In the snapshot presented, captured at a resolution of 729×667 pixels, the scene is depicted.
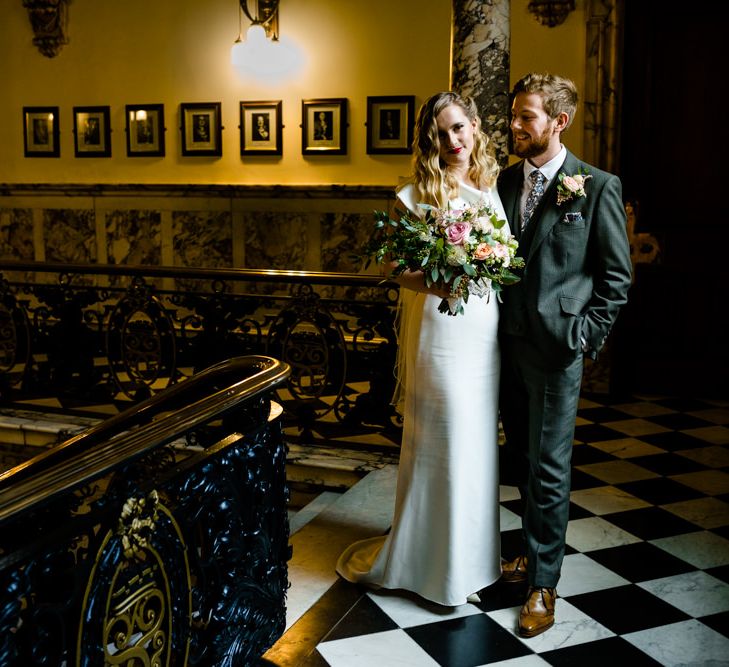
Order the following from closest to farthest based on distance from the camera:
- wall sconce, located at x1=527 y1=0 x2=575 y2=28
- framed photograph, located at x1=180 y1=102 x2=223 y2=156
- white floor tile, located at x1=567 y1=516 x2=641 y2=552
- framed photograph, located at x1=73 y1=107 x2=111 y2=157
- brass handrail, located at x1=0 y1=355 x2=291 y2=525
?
brass handrail, located at x1=0 y1=355 x2=291 y2=525 → white floor tile, located at x1=567 y1=516 x2=641 y2=552 → wall sconce, located at x1=527 y1=0 x2=575 y2=28 → framed photograph, located at x1=180 y1=102 x2=223 y2=156 → framed photograph, located at x1=73 y1=107 x2=111 y2=157

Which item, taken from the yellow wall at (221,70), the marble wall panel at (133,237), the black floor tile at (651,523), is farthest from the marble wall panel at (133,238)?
the black floor tile at (651,523)

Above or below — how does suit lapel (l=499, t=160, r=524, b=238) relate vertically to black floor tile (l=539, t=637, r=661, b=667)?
above

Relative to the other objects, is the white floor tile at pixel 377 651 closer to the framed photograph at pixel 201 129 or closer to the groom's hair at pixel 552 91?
the groom's hair at pixel 552 91

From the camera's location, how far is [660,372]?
284 inches

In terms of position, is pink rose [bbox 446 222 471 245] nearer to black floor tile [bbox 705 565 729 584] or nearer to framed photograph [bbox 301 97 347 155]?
black floor tile [bbox 705 565 729 584]

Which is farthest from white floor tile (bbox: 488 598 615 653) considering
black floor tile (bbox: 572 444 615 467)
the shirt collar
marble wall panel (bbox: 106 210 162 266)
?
marble wall panel (bbox: 106 210 162 266)

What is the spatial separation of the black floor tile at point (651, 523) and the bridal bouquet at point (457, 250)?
74.4 inches

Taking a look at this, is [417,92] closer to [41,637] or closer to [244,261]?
[244,261]

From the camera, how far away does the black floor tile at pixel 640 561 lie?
381cm

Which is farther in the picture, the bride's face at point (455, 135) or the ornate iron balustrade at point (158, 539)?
the bride's face at point (455, 135)

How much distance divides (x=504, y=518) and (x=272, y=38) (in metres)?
5.97

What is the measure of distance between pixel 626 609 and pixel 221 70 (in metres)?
7.14

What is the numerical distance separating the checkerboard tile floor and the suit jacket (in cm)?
107

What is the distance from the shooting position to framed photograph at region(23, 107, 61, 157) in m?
9.65
